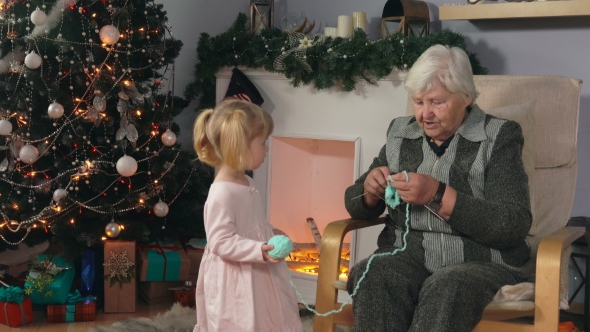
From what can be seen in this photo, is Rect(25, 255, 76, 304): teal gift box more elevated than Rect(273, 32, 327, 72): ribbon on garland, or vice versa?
Rect(273, 32, 327, 72): ribbon on garland

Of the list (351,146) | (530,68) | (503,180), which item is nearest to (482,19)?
(530,68)

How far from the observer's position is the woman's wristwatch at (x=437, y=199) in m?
1.85

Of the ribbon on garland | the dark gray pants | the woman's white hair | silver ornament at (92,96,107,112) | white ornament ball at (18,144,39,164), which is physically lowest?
the dark gray pants

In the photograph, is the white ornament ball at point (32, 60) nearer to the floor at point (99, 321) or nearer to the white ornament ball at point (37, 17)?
the white ornament ball at point (37, 17)

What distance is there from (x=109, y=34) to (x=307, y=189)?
1291 mm

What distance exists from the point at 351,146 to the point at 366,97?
1.65 feet

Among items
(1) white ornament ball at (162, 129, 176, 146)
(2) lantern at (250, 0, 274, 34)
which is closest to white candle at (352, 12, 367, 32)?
(2) lantern at (250, 0, 274, 34)

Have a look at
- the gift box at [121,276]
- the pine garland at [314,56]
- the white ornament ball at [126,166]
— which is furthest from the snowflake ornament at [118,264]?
the pine garland at [314,56]

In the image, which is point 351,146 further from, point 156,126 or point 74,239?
point 74,239

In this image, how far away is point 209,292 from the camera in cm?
183

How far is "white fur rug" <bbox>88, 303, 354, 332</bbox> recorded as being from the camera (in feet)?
8.59

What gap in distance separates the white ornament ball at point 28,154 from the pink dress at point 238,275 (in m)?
1.17

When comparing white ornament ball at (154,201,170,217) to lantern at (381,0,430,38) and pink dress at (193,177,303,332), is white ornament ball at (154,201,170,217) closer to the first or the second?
pink dress at (193,177,303,332)

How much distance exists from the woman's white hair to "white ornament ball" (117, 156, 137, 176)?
1.24 meters
